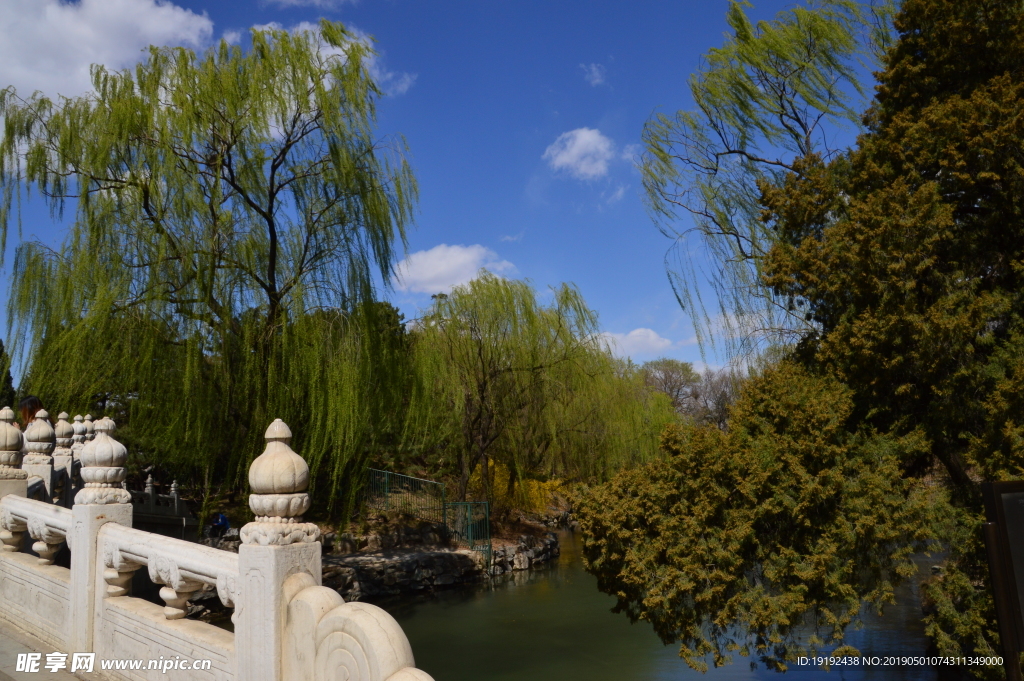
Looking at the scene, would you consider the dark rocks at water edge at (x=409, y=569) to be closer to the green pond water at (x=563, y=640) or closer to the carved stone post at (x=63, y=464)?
the green pond water at (x=563, y=640)

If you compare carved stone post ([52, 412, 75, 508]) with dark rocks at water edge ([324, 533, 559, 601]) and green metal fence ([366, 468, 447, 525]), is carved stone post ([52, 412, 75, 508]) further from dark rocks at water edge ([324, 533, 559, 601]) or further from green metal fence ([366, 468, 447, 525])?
green metal fence ([366, 468, 447, 525])

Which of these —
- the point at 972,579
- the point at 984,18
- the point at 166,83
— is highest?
the point at 166,83

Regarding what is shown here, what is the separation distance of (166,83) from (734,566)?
7.20 metres

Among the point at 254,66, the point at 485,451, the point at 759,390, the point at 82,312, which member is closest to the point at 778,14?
the point at 759,390

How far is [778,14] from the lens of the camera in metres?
7.70

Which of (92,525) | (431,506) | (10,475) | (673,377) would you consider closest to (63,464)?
(10,475)

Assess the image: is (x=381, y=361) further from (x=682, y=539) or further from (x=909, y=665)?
(x=909, y=665)

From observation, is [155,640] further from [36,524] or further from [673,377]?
[673,377]

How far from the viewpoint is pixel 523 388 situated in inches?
575

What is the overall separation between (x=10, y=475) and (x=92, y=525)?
204 centimetres

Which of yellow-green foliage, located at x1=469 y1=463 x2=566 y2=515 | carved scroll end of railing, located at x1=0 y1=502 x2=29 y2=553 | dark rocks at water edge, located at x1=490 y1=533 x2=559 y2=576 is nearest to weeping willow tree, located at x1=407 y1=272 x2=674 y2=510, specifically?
yellow-green foliage, located at x1=469 y1=463 x2=566 y2=515

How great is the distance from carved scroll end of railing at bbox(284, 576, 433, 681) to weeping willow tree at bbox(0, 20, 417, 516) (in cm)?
539

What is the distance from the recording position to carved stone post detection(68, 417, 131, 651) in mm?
3600

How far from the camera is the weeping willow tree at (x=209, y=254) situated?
286 inches
